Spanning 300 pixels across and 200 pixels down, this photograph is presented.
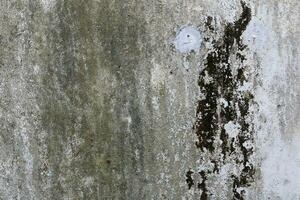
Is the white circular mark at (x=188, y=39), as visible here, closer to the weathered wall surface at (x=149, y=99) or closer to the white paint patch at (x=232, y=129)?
the weathered wall surface at (x=149, y=99)

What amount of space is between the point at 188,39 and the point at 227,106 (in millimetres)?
536

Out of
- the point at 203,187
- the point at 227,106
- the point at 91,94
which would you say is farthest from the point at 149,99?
the point at 203,187

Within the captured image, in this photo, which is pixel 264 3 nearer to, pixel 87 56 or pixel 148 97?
pixel 148 97

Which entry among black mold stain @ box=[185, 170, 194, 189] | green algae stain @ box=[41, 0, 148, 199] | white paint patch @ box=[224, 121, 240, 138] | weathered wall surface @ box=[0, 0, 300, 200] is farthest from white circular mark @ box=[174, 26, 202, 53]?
black mold stain @ box=[185, 170, 194, 189]

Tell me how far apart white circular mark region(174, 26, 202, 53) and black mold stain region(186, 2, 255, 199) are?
3.9 inches

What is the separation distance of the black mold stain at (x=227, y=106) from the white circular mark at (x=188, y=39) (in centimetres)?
10

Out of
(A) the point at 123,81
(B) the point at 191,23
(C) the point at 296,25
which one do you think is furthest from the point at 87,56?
(C) the point at 296,25

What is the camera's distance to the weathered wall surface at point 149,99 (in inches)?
134

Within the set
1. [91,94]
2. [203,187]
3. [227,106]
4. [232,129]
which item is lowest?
[203,187]

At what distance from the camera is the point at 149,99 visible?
3439mm

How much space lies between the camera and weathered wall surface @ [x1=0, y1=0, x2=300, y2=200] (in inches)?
134

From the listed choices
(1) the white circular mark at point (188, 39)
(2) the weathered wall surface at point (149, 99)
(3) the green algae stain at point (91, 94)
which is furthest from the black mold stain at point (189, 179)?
(1) the white circular mark at point (188, 39)

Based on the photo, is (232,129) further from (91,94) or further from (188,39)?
(91,94)

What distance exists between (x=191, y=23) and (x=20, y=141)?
4.73ft
